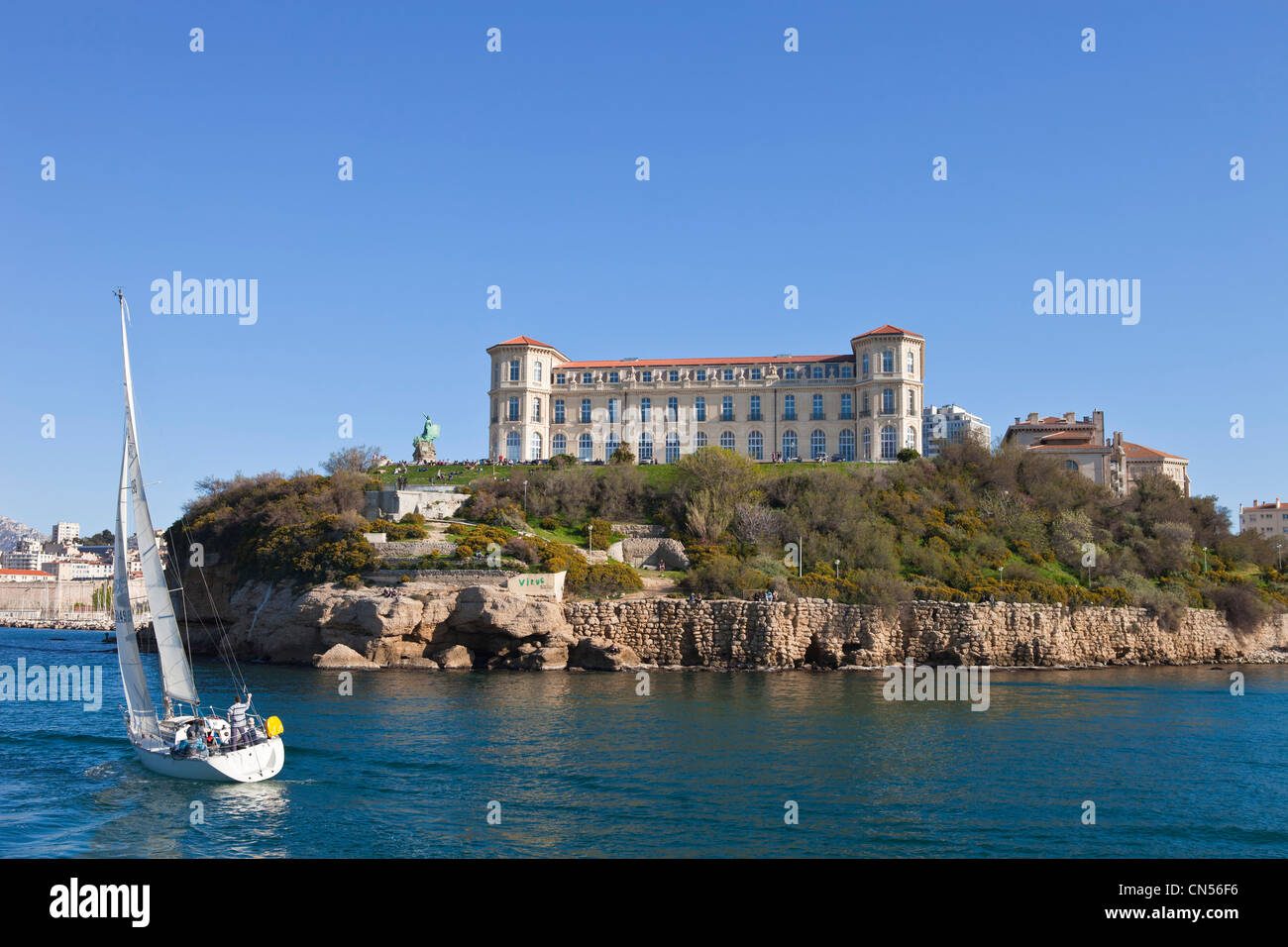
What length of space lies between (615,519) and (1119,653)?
1297 inches

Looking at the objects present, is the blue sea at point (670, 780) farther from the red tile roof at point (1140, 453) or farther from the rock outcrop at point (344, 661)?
the red tile roof at point (1140, 453)

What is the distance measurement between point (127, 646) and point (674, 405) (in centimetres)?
6440

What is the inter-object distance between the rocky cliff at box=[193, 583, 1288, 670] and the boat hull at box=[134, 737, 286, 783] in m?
22.1

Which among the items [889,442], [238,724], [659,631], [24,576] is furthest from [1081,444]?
[24,576]

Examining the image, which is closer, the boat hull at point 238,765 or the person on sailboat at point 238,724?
the boat hull at point 238,765

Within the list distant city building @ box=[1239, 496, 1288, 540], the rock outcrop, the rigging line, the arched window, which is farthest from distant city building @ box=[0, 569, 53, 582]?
distant city building @ box=[1239, 496, 1288, 540]

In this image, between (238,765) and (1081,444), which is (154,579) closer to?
(238,765)

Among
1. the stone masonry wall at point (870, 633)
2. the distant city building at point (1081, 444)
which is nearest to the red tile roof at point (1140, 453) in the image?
the distant city building at point (1081, 444)

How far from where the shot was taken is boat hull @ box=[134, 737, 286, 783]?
23.1m

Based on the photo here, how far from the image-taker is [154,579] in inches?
926

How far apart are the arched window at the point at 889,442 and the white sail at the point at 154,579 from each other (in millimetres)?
65091

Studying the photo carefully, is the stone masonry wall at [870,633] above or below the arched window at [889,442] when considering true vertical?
below

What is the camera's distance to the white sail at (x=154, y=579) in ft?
76.2

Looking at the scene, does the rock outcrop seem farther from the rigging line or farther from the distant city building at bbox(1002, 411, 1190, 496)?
the distant city building at bbox(1002, 411, 1190, 496)
